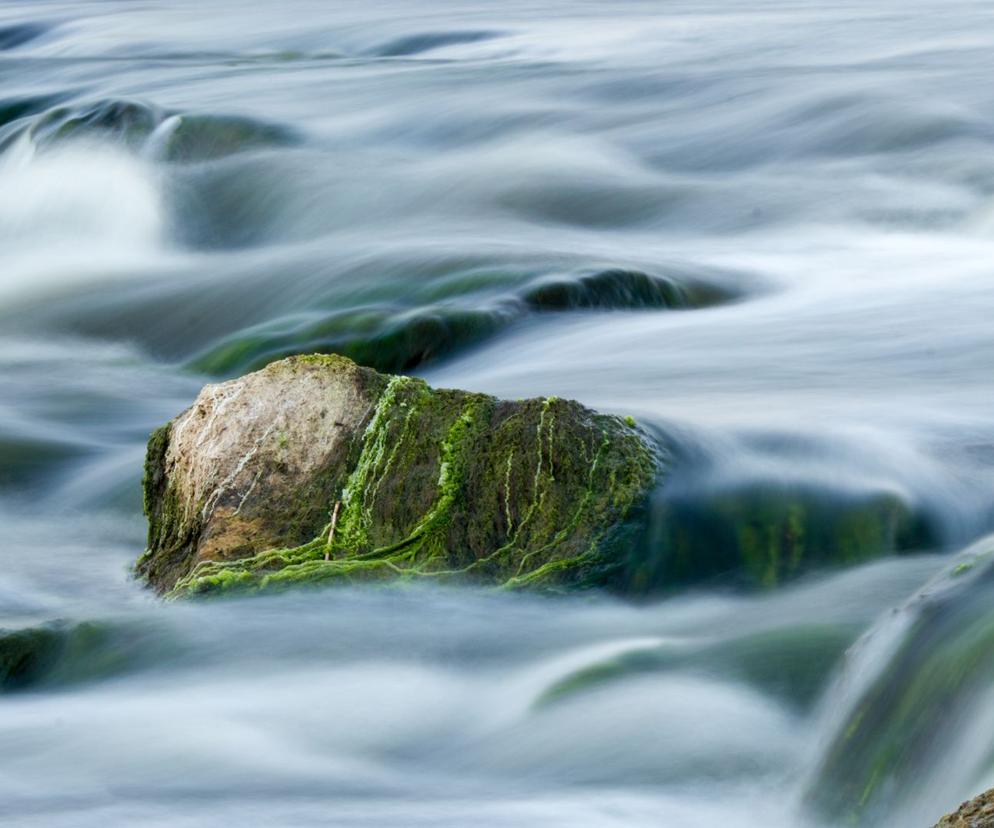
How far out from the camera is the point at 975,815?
2.47 m

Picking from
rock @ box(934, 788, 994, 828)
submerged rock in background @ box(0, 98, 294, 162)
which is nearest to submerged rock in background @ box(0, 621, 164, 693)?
rock @ box(934, 788, 994, 828)

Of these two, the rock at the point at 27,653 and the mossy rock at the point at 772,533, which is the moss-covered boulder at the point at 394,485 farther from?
the rock at the point at 27,653

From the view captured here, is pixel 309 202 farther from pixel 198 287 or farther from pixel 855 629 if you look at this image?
pixel 855 629

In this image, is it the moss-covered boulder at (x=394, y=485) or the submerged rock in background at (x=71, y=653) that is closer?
the submerged rock in background at (x=71, y=653)

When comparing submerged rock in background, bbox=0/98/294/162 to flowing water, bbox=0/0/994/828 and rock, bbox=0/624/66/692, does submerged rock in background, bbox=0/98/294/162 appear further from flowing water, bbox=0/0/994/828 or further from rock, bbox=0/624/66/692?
rock, bbox=0/624/66/692

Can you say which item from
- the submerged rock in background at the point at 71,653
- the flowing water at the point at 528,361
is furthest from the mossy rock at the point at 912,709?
the submerged rock in background at the point at 71,653

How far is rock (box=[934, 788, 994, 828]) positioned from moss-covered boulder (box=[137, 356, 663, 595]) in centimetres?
182

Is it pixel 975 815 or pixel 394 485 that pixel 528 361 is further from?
pixel 975 815

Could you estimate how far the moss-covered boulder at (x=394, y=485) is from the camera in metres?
4.27

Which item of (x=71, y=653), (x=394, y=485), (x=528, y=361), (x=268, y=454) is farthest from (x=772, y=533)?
(x=528, y=361)

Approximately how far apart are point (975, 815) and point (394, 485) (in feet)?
7.09

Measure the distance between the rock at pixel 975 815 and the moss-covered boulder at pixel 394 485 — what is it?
182 cm

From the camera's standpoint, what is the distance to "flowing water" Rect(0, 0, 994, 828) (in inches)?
138

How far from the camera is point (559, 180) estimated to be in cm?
992
